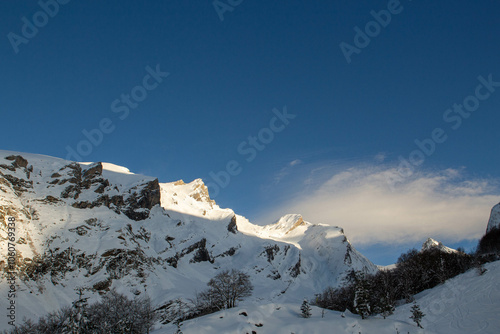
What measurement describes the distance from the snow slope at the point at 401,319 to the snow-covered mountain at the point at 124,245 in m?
54.7

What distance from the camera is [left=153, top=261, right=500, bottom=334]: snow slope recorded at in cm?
3719

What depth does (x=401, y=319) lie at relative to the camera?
42.9m

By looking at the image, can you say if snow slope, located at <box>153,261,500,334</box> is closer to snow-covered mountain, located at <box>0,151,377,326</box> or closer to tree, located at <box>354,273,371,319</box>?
tree, located at <box>354,273,371,319</box>

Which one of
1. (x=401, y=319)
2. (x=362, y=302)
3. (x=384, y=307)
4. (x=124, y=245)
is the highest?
(x=124, y=245)

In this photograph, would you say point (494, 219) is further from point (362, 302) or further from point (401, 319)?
point (362, 302)

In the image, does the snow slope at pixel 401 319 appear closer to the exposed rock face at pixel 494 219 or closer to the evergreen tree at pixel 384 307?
the evergreen tree at pixel 384 307

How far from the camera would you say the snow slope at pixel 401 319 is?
3719cm

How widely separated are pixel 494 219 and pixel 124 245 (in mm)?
109800

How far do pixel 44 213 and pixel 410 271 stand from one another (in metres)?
111

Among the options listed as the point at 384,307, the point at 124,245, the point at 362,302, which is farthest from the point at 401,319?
the point at 124,245

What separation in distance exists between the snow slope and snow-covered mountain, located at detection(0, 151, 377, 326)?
5474cm

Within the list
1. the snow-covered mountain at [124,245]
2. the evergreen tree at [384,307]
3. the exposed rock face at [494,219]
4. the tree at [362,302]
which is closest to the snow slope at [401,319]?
the tree at [362,302]

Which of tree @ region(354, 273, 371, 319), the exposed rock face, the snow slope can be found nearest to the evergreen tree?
the snow slope

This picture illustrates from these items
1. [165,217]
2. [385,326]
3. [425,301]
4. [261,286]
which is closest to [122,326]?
[385,326]
